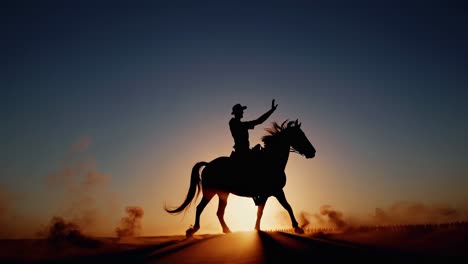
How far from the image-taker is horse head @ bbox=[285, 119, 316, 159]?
14828 millimetres

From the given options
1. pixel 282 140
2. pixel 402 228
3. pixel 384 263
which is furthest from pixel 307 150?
pixel 384 263

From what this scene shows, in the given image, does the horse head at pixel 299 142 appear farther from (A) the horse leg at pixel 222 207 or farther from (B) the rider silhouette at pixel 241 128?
(A) the horse leg at pixel 222 207

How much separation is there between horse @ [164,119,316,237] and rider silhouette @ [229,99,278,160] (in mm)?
233

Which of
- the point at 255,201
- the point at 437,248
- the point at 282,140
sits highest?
the point at 282,140

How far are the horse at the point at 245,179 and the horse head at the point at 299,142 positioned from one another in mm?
241

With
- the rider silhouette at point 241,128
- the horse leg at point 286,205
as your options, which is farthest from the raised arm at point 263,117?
the horse leg at point 286,205

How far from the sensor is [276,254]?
22.7ft

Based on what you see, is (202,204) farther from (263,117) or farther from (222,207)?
(263,117)

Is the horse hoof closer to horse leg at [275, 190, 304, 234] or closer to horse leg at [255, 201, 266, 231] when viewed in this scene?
horse leg at [275, 190, 304, 234]

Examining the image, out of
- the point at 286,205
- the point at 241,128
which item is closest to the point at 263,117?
the point at 241,128

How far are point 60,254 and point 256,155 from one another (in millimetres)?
6364

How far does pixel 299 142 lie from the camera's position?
14859 mm

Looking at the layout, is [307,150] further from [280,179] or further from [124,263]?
[124,263]

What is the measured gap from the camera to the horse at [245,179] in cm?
1388
